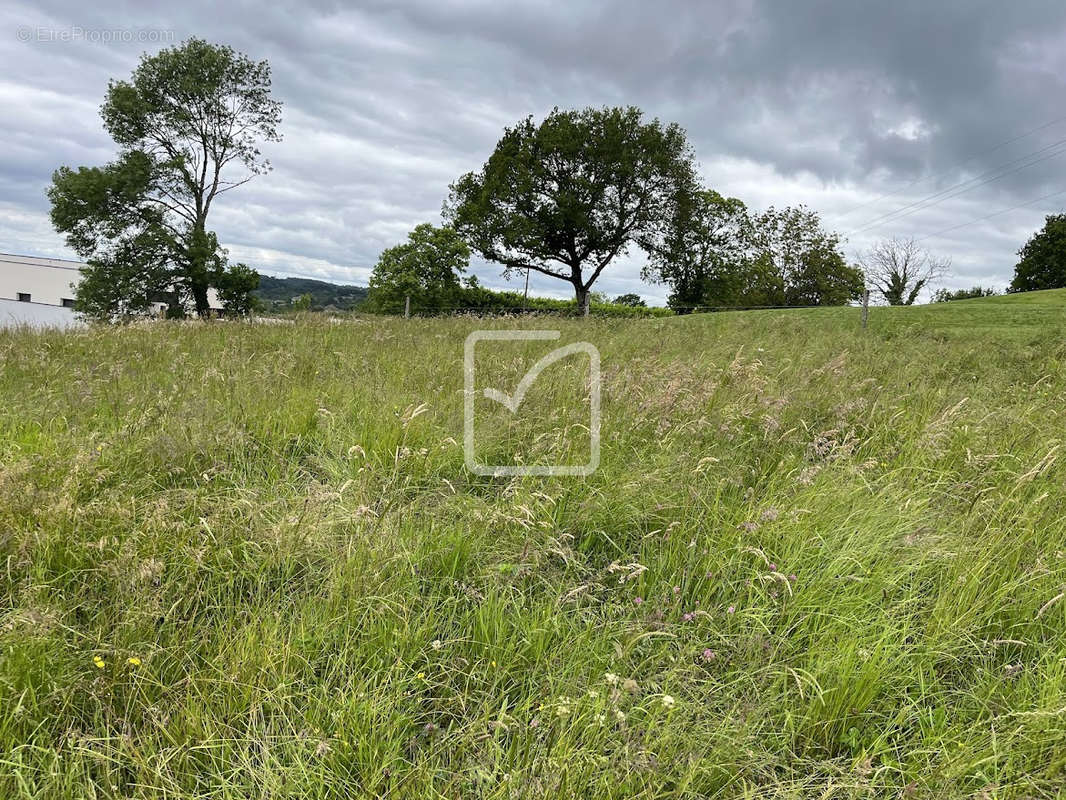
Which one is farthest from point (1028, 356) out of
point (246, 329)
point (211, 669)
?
point (246, 329)

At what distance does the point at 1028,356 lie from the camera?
29.7ft

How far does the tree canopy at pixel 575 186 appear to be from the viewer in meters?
37.9

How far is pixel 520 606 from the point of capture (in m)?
2.28

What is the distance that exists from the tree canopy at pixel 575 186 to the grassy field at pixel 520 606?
3593cm

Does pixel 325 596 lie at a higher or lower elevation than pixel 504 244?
lower

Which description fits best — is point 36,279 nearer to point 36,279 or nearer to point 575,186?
point 36,279

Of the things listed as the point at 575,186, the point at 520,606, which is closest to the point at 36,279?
the point at 575,186

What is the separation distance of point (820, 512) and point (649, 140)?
40898 mm

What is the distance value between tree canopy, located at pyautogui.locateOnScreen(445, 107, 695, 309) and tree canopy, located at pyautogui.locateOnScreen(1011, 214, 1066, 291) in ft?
155

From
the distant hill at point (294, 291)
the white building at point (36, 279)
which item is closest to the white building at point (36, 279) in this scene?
the white building at point (36, 279)

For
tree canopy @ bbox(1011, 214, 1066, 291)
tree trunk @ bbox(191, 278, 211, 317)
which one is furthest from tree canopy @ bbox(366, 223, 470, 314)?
tree canopy @ bbox(1011, 214, 1066, 291)

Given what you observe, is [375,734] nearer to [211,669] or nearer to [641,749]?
[211,669]

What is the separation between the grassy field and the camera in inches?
65.5

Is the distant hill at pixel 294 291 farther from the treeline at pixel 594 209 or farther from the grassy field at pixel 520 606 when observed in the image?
the grassy field at pixel 520 606
